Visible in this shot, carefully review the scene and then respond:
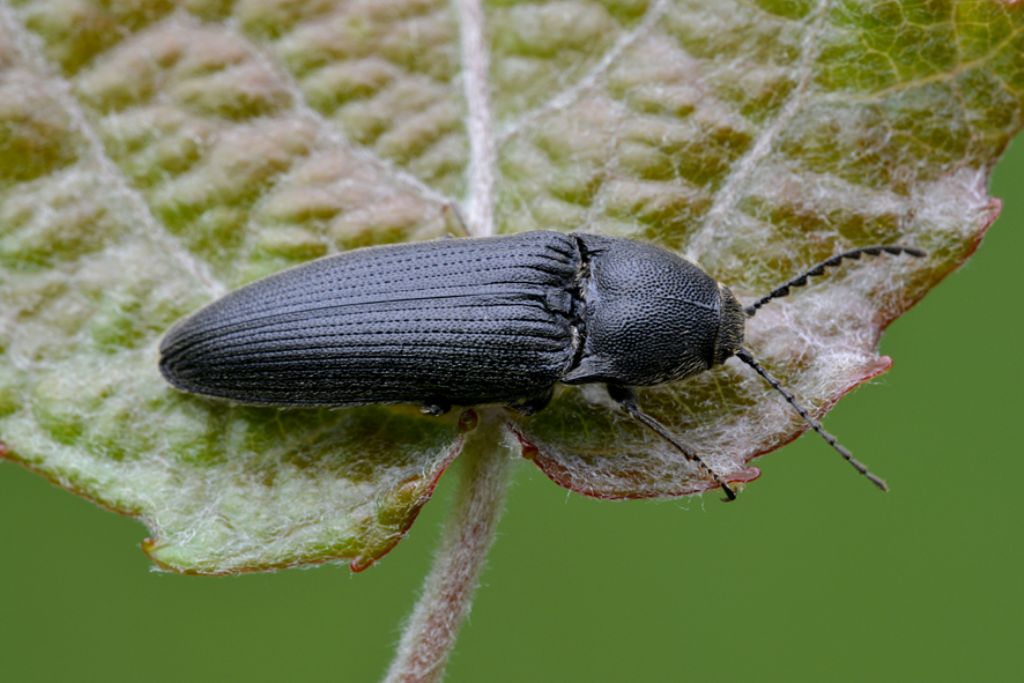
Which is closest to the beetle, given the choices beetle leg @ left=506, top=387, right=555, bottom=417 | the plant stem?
beetle leg @ left=506, top=387, right=555, bottom=417

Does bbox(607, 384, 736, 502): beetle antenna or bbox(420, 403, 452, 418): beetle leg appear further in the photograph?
bbox(420, 403, 452, 418): beetle leg

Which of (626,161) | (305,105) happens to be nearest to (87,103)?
(305,105)

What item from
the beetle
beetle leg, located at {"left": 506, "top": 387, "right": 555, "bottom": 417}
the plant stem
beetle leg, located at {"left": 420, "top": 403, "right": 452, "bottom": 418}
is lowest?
the plant stem

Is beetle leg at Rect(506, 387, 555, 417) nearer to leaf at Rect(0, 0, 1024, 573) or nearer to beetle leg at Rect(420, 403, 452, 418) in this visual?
leaf at Rect(0, 0, 1024, 573)

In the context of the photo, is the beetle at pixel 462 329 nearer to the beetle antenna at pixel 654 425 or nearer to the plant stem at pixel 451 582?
the beetle antenna at pixel 654 425

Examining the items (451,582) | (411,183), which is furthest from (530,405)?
(411,183)

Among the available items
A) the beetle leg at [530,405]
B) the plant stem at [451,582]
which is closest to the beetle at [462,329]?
the beetle leg at [530,405]
